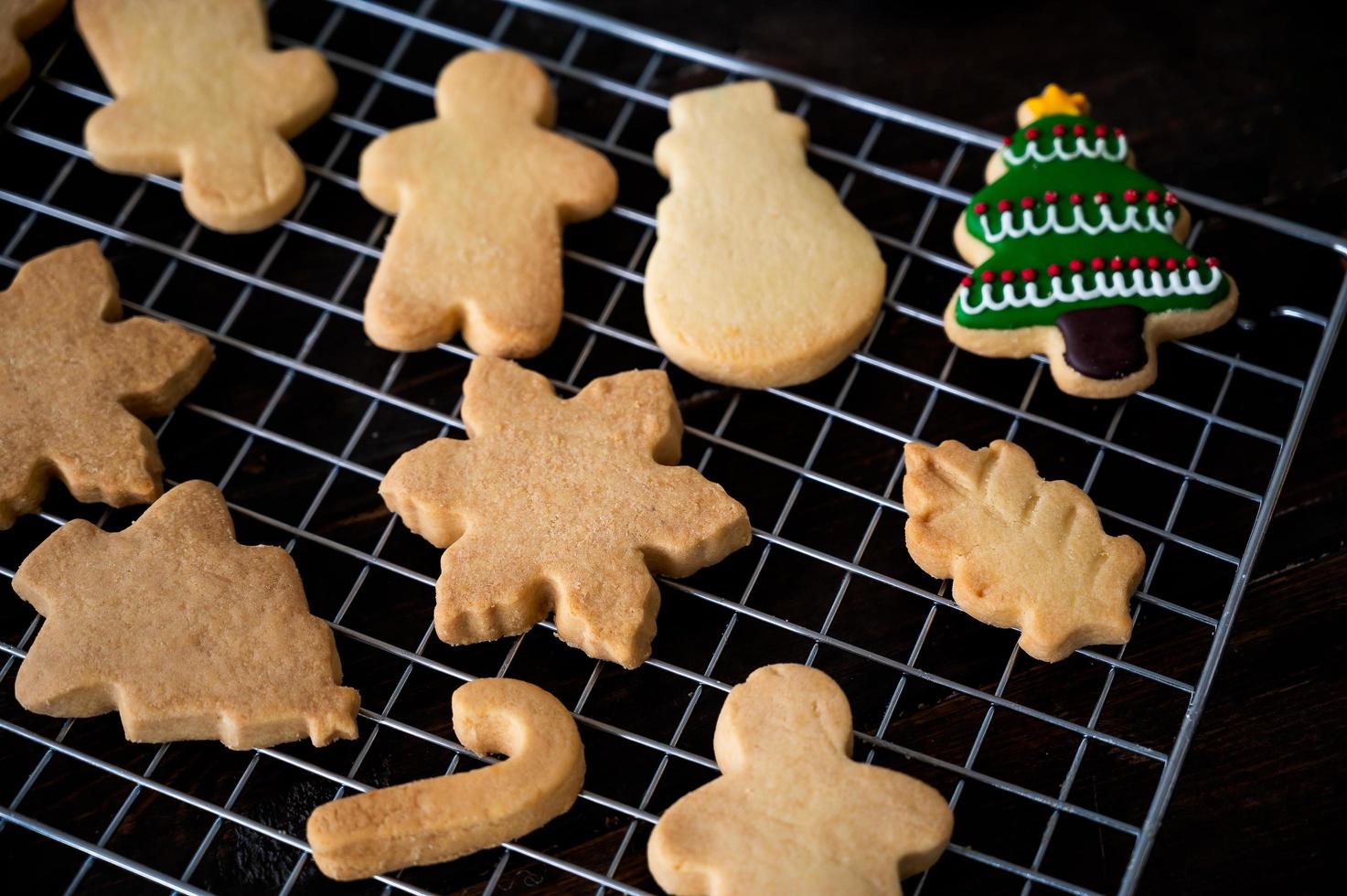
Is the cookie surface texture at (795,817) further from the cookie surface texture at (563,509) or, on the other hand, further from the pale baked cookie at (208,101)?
the pale baked cookie at (208,101)

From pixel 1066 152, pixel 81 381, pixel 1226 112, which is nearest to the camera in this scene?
pixel 81 381

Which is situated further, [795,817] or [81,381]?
[81,381]

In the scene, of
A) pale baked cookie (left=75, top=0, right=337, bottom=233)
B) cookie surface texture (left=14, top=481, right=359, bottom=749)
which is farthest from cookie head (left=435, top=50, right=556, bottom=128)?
cookie surface texture (left=14, top=481, right=359, bottom=749)

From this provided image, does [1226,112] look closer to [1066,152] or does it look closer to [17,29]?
[1066,152]

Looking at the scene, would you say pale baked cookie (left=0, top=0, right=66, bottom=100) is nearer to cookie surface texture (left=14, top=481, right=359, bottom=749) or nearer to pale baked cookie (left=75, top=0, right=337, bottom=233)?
pale baked cookie (left=75, top=0, right=337, bottom=233)

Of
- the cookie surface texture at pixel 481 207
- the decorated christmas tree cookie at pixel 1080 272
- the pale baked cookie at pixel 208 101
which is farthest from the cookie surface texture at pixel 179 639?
the decorated christmas tree cookie at pixel 1080 272

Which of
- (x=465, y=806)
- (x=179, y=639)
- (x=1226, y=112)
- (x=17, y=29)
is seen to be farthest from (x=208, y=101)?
(x=1226, y=112)

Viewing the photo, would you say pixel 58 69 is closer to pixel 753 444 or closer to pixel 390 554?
pixel 390 554
